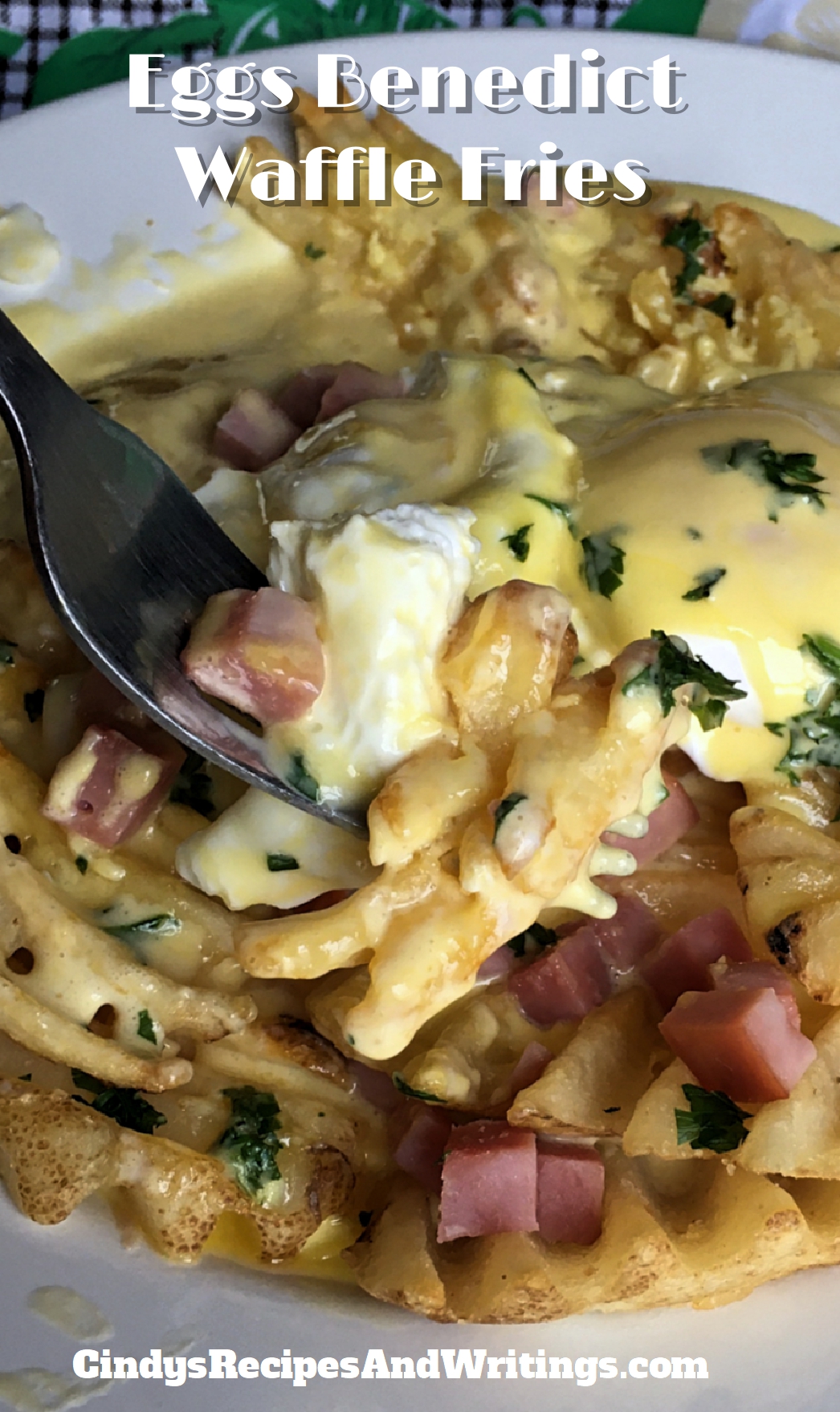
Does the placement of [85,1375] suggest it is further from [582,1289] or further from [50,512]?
[50,512]

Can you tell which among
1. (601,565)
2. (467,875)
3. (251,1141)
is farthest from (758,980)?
(251,1141)

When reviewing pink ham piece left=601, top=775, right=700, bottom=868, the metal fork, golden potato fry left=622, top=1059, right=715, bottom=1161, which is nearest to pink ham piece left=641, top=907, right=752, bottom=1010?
pink ham piece left=601, top=775, right=700, bottom=868

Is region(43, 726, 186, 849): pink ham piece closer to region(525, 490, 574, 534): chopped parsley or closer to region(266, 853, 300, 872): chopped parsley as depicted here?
region(266, 853, 300, 872): chopped parsley

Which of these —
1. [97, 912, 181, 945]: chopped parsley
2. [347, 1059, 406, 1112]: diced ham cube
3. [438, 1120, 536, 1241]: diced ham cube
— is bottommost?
[347, 1059, 406, 1112]: diced ham cube

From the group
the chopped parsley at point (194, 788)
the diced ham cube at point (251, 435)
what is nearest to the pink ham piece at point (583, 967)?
the chopped parsley at point (194, 788)

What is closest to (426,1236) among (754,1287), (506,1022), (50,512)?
(506,1022)

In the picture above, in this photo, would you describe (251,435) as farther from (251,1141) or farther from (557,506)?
(251,1141)
